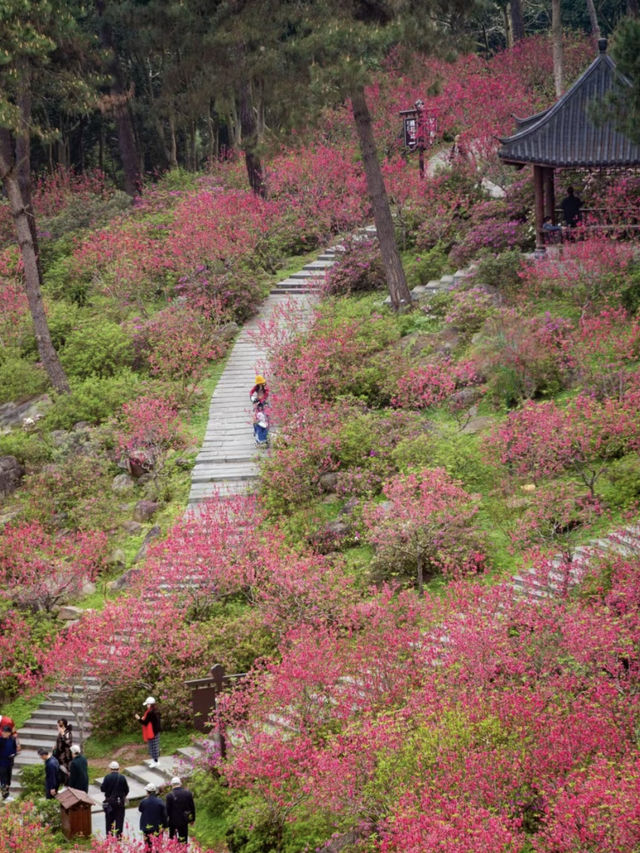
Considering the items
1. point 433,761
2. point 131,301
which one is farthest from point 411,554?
point 131,301

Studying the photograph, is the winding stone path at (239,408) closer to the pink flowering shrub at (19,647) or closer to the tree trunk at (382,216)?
the tree trunk at (382,216)

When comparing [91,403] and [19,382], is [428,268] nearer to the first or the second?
[91,403]

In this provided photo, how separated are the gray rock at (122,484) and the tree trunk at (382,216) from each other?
8403 mm

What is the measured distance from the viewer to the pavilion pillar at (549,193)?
2703 cm

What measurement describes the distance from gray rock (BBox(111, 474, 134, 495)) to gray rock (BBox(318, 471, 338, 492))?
15.7 ft

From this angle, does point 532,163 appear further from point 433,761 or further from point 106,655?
point 433,761

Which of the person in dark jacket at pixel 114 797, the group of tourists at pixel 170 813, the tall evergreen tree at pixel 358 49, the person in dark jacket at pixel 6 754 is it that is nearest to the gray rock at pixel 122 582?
the person in dark jacket at pixel 6 754

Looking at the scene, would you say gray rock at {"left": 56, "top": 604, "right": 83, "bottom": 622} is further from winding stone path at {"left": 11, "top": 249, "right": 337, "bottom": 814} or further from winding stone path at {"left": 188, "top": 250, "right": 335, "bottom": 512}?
winding stone path at {"left": 188, "top": 250, "right": 335, "bottom": 512}

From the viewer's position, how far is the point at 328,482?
70.5ft

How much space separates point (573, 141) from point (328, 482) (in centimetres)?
1058

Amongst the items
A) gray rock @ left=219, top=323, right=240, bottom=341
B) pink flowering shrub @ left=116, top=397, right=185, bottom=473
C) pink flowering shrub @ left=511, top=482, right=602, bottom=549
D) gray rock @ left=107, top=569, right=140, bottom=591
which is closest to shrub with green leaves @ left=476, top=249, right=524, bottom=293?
gray rock @ left=219, top=323, right=240, bottom=341

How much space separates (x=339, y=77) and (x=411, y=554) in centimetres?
1244

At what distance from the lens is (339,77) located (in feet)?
83.4

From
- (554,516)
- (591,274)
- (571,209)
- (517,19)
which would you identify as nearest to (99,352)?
(571,209)
